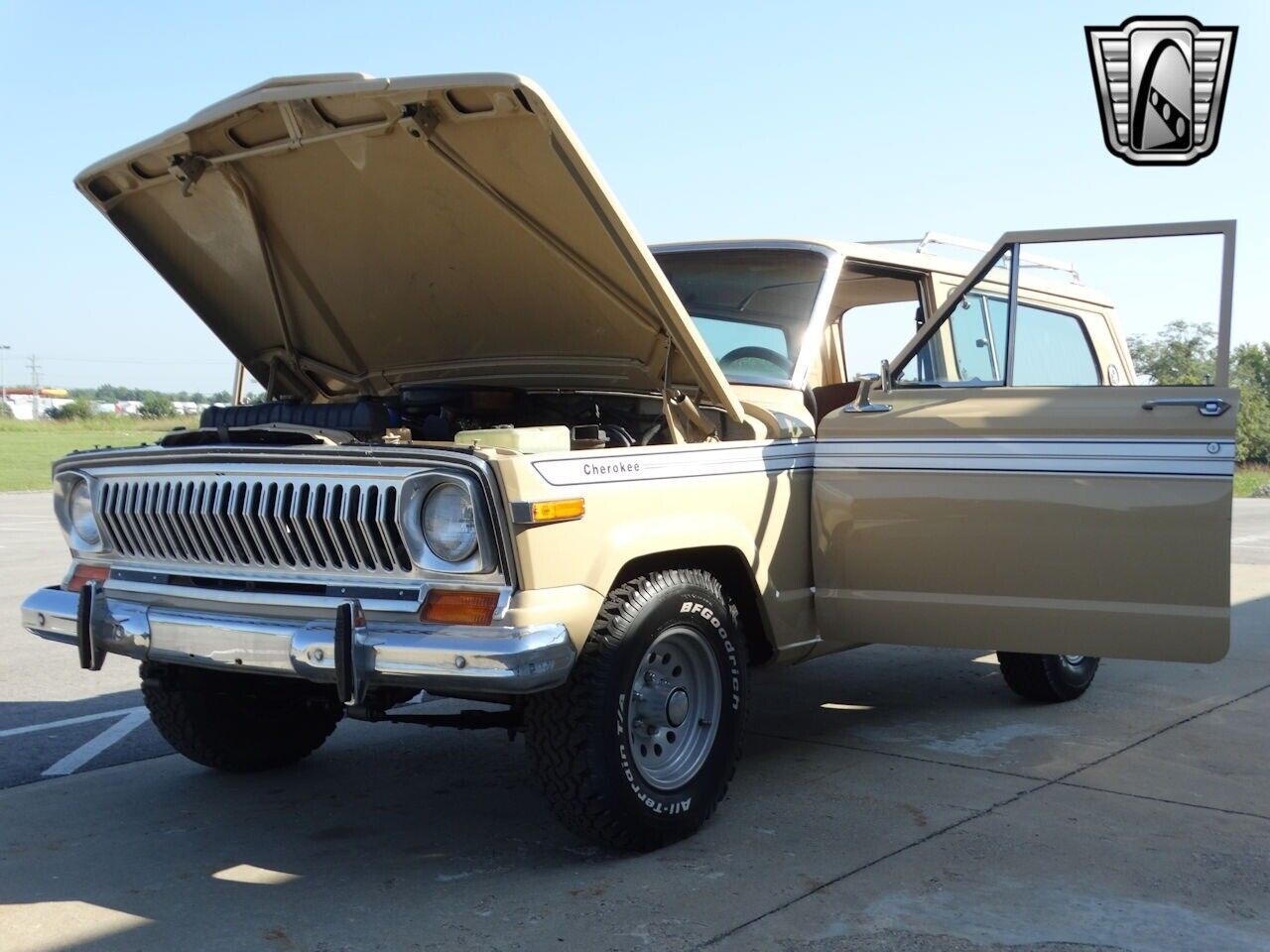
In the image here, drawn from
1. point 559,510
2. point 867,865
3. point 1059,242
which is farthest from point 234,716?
point 1059,242

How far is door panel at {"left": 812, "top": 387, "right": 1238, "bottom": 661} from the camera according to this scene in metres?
4.43

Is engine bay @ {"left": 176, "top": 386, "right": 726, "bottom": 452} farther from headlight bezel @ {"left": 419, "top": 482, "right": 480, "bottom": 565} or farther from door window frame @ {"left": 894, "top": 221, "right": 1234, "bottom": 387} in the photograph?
door window frame @ {"left": 894, "top": 221, "right": 1234, "bottom": 387}

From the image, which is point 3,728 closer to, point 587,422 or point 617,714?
point 587,422

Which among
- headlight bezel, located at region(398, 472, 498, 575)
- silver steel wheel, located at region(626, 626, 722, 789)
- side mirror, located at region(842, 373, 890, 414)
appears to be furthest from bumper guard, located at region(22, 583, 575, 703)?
side mirror, located at region(842, 373, 890, 414)

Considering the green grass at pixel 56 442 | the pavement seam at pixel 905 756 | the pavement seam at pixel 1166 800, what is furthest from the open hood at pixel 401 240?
the green grass at pixel 56 442

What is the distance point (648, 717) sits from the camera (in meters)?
4.16

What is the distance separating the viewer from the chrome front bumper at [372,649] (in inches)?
139

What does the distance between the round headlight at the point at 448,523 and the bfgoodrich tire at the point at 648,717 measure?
0.48 meters

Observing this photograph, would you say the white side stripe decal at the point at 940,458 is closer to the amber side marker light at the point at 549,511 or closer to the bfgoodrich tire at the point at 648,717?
the amber side marker light at the point at 549,511

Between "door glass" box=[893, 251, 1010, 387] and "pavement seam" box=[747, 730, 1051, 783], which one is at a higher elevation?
"door glass" box=[893, 251, 1010, 387]

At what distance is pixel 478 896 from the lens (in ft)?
12.4

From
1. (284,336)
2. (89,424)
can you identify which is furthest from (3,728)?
(89,424)

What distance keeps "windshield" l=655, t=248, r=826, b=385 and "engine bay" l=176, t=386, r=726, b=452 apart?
0.51 m

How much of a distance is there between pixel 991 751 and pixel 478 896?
254 cm
